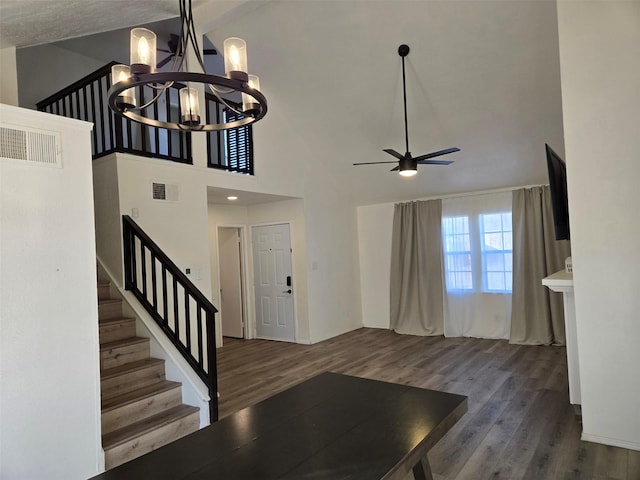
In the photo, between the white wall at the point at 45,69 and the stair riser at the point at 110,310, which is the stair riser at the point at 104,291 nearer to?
the stair riser at the point at 110,310

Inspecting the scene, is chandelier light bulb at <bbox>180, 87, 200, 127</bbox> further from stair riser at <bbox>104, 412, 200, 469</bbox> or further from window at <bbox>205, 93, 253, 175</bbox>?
window at <bbox>205, 93, 253, 175</bbox>

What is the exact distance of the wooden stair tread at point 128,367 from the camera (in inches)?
125

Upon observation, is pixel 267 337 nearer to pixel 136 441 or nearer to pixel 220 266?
pixel 220 266

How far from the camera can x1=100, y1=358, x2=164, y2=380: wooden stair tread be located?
125 inches

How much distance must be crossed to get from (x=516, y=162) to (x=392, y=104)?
196cm

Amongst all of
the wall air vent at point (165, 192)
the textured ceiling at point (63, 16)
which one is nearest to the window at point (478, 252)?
the wall air vent at point (165, 192)

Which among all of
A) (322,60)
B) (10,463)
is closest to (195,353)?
(10,463)

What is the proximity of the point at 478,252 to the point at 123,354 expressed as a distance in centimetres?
522

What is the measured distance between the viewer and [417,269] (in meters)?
6.82

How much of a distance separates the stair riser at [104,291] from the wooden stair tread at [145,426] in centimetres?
136

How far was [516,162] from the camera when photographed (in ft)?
18.2

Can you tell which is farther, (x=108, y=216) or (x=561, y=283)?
(x=108, y=216)

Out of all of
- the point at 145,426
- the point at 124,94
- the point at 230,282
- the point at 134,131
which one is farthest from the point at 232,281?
the point at 124,94

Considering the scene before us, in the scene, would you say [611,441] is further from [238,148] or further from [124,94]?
[238,148]
